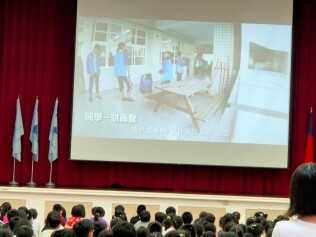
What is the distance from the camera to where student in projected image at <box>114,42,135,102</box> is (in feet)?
33.5

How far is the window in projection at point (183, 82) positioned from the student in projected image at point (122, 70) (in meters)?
0.02

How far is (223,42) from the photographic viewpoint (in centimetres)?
1018

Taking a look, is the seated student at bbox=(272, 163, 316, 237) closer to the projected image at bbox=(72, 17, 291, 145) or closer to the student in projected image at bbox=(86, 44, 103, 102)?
the projected image at bbox=(72, 17, 291, 145)

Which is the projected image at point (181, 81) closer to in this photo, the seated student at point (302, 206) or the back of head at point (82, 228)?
the back of head at point (82, 228)

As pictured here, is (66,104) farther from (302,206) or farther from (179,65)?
(302,206)

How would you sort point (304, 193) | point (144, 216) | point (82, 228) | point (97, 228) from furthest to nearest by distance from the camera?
1. point (144, 216)
2. point (97, 228)
3. point (82, 228)
4. point (304, 193)

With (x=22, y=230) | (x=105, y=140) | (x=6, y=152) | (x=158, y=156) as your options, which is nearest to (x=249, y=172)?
(x=158, y=156)

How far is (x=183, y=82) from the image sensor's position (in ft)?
33.6

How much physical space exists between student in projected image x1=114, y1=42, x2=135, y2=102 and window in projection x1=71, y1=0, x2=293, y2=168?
0.02m

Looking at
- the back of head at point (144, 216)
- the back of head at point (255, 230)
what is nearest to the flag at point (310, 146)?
the back of head at point (144, 216)

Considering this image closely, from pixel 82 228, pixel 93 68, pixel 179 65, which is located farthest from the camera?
pixel 179 65

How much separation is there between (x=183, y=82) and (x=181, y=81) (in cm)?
4

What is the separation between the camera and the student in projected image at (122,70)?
1020cm

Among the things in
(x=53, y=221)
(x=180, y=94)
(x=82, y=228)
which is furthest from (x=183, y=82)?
(x=82, y=228)
